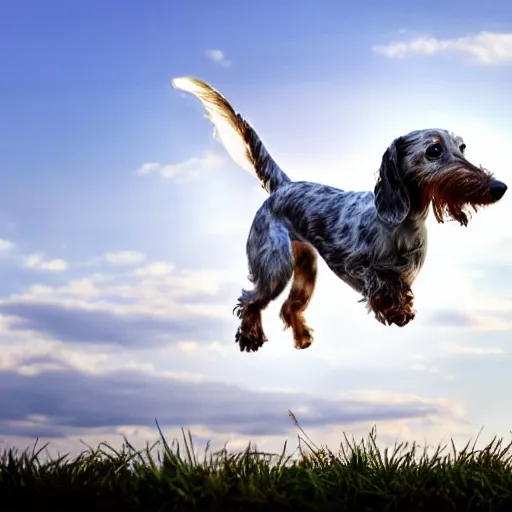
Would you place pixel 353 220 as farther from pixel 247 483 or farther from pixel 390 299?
pixel 247 483

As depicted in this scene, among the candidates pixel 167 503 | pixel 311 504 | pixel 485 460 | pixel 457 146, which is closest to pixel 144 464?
pixel 167 503

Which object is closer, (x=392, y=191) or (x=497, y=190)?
(x=497, y=190)

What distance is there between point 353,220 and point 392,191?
480mm

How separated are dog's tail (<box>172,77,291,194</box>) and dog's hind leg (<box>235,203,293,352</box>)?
490 mm

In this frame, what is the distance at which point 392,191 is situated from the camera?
7.19 m

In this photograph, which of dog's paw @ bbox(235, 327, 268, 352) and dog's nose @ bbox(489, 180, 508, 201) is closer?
dog's nose @ bbox(489, 180, 508, 201)

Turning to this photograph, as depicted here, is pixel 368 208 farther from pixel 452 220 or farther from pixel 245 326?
pixel 245 326

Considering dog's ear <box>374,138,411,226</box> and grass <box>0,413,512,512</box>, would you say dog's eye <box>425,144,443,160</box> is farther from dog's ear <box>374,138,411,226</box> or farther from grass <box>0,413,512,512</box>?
grass <box>0,413,512,512</box>

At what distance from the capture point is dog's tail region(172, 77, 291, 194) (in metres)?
8.41

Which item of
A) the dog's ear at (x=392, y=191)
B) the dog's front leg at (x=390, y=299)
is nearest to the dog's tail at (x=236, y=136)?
the dog's ear at (x=392, y=191)

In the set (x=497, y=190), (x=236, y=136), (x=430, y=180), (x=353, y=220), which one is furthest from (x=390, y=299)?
(x=236, y=136)

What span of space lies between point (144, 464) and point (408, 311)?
2518mm

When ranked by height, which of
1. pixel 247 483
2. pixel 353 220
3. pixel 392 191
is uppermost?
pixel 392 191

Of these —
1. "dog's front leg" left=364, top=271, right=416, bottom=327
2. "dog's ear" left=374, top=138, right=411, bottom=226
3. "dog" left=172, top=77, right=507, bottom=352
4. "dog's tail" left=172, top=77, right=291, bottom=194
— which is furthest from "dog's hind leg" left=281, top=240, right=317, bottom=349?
"dog's ear" left=374, top=138, right=411, bottom=226
